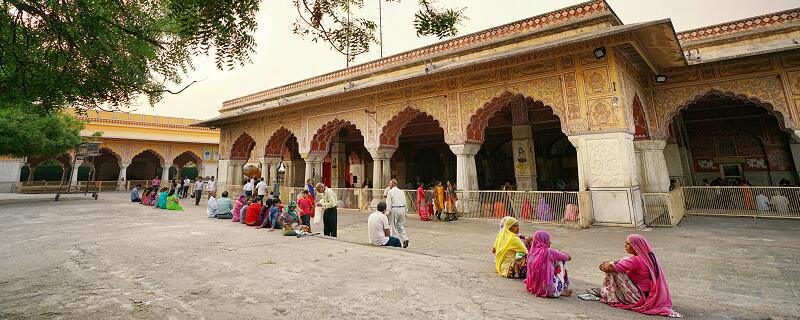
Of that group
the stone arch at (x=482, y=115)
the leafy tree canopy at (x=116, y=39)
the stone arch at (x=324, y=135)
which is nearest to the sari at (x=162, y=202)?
the stone arch at (x=324, y=135)

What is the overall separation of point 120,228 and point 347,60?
20.9 feet

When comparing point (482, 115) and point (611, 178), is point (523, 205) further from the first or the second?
point (482, 115)

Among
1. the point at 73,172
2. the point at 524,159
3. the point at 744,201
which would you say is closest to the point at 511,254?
the point at 524,159

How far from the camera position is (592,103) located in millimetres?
7348

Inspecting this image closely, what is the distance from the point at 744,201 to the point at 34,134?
23.3m

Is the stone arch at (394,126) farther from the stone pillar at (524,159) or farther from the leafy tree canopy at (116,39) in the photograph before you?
the leafy tree canopy at (116,39)

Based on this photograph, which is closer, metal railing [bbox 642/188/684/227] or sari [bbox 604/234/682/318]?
sari [bbox 604/234/682/318]

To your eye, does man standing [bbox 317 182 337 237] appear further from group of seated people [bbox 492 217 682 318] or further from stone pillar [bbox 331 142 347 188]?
stone pillar [bbox 331 142 347 188]

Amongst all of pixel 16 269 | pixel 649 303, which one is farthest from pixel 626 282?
pixel 16 269

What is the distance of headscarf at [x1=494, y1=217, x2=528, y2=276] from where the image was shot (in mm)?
3420

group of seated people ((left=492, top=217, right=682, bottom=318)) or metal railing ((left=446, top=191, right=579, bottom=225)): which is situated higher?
metal railing ((left=446, top=191, right=579, bottom=225))

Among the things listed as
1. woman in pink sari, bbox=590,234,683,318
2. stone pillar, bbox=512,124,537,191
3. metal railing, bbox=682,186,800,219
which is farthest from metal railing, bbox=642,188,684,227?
woman in pink sari, bbox=590,234,683,318

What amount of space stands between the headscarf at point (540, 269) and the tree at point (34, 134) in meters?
15.7

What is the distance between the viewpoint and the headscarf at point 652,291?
2475 millimetres
